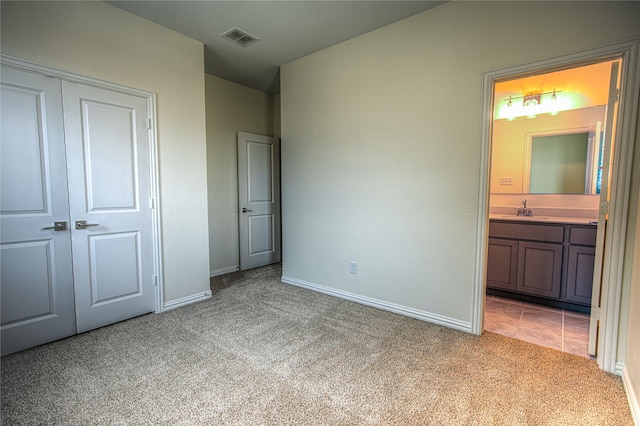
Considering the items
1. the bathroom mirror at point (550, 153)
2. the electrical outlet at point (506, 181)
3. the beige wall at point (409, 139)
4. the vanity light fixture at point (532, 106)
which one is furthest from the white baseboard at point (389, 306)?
the vanity light fixture at point (532, 106)

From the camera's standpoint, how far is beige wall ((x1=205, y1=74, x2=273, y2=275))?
4.03 m

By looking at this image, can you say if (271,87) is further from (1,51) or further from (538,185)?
(538,185)

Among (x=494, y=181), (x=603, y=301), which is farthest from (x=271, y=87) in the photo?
(x=603, y=301)

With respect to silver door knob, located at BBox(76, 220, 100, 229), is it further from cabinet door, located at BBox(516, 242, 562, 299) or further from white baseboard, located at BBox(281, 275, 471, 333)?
cabinet door, located at BBox(516, 242, 562, 299)

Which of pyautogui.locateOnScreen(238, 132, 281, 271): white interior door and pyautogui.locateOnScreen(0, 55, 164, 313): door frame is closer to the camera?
pyautogui.locateOnScreen(0, 55, 164, 313): door frame

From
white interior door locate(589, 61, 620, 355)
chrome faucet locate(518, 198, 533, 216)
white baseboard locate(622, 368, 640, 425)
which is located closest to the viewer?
white baseboard locate(622, 368, 640, 425)

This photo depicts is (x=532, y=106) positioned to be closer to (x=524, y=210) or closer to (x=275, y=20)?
(x=524, y=210)

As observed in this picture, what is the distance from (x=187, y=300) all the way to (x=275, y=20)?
9.38 feet

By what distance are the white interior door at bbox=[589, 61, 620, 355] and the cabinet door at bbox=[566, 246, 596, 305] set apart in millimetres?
943

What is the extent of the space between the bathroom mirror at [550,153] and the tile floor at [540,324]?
4.51 ft

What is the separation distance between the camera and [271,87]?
14.6 ft

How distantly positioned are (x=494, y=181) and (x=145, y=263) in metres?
4.15

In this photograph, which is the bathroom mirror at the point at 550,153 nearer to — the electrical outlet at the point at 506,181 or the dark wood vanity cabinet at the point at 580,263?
the electrical outlet at the point at 506,181

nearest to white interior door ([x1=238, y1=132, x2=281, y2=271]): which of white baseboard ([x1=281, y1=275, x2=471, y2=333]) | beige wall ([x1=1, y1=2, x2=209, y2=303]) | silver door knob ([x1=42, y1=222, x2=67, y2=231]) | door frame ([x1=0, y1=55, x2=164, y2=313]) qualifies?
white baseboard ([x1=281, y1=275, x2=471, y2=333])
